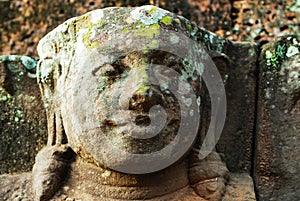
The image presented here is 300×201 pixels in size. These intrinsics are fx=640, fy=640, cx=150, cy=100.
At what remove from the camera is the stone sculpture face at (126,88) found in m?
1.91

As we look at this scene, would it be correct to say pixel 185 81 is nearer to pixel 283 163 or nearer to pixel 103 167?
pixel 103 167

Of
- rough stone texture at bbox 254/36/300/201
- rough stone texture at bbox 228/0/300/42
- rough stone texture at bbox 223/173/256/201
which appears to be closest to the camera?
rough stone texture at bbox 223/173/256/201

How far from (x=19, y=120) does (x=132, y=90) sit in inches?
24.7

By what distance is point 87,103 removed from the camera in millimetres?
1957

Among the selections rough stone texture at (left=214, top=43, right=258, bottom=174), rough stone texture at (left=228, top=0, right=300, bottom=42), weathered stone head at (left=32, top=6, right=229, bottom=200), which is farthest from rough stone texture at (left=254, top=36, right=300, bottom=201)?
rough stone texture at (left=228, top=0, right=300, bottom=42)

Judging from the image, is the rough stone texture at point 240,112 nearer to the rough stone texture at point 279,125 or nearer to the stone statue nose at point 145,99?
the rough stone texture at point 279,125

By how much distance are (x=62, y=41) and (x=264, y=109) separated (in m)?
0.75

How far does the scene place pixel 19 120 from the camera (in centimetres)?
234

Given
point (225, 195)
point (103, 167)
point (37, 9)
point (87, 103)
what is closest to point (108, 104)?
point (87, 103)

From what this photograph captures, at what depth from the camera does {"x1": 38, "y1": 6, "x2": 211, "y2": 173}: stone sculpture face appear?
6.25ft

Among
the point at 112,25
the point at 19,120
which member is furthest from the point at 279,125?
the point at 19,120

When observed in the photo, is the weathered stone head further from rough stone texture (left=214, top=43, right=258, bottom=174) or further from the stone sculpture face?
rough stone texture (left=214, top=43, right=258, bottom=174)

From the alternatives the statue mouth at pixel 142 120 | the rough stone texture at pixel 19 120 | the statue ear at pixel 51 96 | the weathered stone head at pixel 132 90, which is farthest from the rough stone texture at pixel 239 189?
the rough stone texture at pixel 19 120

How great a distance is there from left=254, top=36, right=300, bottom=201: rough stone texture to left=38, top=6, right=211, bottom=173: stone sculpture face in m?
0.37
